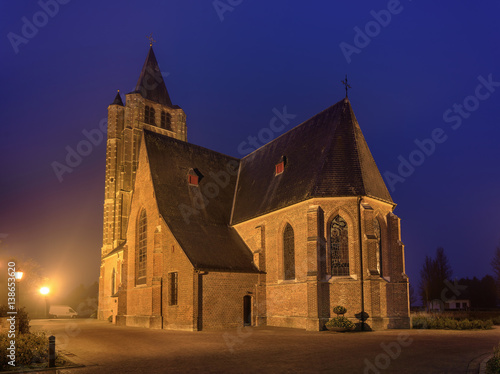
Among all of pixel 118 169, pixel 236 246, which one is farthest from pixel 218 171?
pixel 118 169

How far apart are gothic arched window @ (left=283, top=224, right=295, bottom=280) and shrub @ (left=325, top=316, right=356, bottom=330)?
4710 millimetres

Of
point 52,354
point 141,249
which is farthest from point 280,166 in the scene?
point 52,354

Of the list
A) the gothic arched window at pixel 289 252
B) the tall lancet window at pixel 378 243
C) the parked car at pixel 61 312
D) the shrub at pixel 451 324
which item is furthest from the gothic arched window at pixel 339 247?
the parked car at pixel 61 312

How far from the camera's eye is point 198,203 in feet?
104

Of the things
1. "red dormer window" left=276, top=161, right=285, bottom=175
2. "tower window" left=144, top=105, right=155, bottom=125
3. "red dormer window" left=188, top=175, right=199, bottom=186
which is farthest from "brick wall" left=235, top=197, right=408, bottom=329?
"tower window" left=144, top=105, right=155, bottom=125

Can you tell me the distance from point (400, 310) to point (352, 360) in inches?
538

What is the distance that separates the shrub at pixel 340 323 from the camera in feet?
73.2

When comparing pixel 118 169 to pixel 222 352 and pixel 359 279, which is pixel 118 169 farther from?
pixel 222 352

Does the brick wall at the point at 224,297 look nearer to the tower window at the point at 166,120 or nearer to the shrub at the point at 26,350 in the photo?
the shrub at the point at 26,350

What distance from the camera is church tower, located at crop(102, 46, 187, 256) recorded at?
54.3 metres

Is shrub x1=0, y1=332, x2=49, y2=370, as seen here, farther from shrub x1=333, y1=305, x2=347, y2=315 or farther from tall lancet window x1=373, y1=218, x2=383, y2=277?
tall lancet window x1=373, y1=218, x2=383, y2=277

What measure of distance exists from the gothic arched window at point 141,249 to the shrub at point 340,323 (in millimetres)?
14830

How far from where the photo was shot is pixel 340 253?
82.8 ft

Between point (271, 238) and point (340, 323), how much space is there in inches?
327
